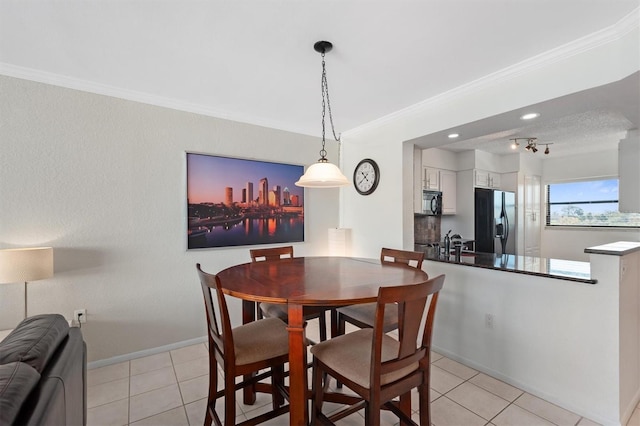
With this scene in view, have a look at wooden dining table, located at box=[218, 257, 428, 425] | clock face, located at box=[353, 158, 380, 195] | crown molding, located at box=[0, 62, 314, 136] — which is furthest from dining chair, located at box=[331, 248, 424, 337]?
crown molding, located at box=[0, 62, 314, 136]

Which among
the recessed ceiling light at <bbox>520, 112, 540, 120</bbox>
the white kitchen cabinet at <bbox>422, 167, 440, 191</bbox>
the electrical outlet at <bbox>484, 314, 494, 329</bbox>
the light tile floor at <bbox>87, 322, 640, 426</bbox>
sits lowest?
the light tile floor at <bbox>87, 322, 640, 426</bbox>

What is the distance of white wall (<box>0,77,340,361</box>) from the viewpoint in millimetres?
2307

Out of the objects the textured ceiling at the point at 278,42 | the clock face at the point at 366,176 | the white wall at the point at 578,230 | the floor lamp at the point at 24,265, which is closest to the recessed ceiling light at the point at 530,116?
the textured ceiling at the point at 278,42

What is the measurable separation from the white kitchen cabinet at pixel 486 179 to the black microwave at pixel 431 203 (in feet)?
2.51

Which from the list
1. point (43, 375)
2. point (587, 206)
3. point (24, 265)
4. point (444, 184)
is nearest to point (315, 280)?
point (43, 375)

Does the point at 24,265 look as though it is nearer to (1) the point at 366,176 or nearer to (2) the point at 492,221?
(1) the point at 366,176

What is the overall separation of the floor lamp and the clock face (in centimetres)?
305

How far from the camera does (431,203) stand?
471 cm

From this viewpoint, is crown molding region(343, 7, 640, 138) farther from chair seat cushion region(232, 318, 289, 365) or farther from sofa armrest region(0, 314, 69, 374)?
sofa armrest region(0, 314, 69, 374)

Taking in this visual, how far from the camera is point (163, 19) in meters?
1.73

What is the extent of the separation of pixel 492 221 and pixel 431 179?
1.19 metres

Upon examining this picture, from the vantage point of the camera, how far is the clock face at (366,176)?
138 inches

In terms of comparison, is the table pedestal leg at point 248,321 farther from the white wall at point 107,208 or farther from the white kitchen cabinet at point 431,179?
the white kitchen cabinet at point 431,179

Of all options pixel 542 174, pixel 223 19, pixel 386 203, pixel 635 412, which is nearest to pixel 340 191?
pixel 386 203
